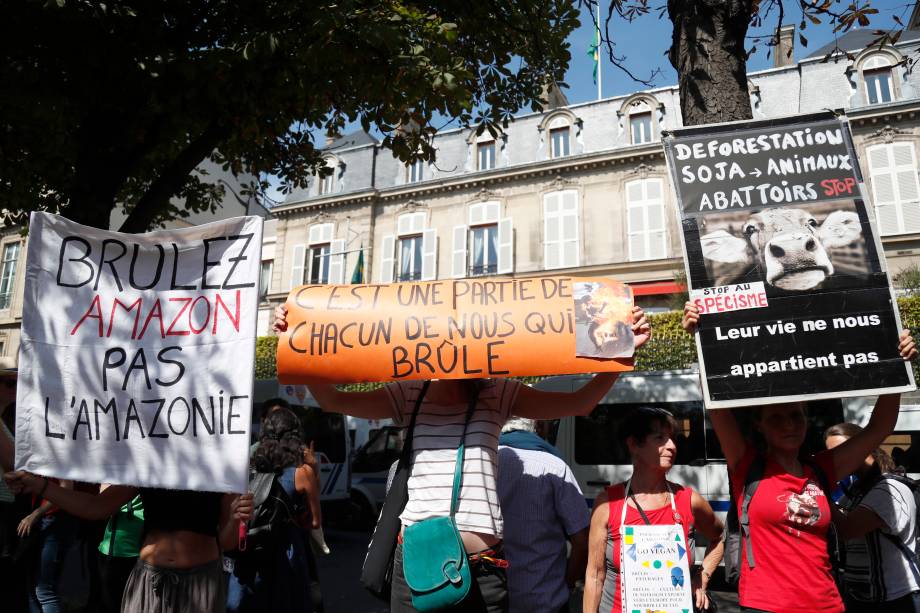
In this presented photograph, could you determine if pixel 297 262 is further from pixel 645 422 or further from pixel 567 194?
pixel 645 422

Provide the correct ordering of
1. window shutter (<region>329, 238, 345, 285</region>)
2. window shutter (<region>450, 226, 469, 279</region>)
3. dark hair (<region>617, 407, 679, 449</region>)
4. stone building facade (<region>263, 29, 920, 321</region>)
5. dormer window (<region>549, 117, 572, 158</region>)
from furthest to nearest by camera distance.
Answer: window shutter (<region>329, 238, 345, 285</region>), window shutter (<region>450, 226, 469, 279</region>), dormer window (<region>549, 117, 572, 158</region>), stone building facade (<region>263, 29, 920, 321</region>), dark hair (<region>617, 407, 679, 449</region>)

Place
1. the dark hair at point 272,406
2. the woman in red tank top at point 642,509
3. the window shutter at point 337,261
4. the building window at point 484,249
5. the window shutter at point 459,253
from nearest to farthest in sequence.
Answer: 1. the woman in red tank top at point 642,509
2. the dark hair at point 272,406
3. the building window at point 484,249
4. the window shutter at point 459,253
5. the window shutter at point 337,261

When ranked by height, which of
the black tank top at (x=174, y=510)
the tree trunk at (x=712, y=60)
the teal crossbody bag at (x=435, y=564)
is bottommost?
the teal crossbody bag at (x=435, y=564)

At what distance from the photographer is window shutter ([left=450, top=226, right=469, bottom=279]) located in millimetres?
23453

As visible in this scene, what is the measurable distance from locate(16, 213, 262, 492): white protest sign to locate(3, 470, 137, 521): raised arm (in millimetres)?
91

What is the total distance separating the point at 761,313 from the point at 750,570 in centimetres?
103

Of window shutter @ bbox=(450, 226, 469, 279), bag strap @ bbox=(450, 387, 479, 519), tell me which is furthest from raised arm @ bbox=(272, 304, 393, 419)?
window shutter @ bbox=(450, 226, 469, 279)

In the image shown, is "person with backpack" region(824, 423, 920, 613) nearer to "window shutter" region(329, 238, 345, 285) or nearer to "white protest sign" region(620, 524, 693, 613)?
"white protest sign" region(620, 524, 693, 613)

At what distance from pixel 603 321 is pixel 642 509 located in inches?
31.9

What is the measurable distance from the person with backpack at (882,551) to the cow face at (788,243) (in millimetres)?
790

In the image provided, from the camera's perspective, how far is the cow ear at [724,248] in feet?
9.01

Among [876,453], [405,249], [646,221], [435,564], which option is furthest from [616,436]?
[405,249]

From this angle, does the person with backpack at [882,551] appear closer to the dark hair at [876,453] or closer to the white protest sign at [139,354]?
the dark hair at [876,453]

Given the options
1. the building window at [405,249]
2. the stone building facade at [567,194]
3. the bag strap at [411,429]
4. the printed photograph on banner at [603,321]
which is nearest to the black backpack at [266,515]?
the bag strap at [411,429]
